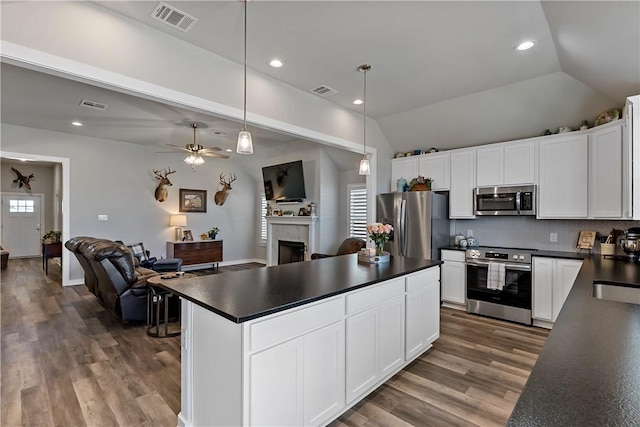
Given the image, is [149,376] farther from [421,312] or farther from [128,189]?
[128,189]

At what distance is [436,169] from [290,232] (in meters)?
3.65

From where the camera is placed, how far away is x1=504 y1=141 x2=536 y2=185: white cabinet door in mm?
4109

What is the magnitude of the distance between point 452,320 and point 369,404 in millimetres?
2301

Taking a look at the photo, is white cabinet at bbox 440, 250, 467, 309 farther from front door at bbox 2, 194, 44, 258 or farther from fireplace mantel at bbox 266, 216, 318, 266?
front door at bbox 2, 194, 44, 258

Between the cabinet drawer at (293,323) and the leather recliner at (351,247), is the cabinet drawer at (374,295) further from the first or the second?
the leather recliner at (351,247)

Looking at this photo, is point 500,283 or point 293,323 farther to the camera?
point 500,283

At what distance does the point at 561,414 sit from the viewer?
2.47ft

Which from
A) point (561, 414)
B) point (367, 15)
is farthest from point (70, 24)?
point (561, 414)

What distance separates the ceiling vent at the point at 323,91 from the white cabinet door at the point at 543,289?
3.34 meters

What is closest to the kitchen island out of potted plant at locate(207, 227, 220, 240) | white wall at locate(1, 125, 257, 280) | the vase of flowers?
the vase of flowers

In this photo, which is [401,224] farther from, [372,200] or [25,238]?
[25,238]

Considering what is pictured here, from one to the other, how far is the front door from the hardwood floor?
704cm

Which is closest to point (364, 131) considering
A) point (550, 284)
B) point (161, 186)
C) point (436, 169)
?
point (436, 169)

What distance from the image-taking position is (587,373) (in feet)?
3.10
